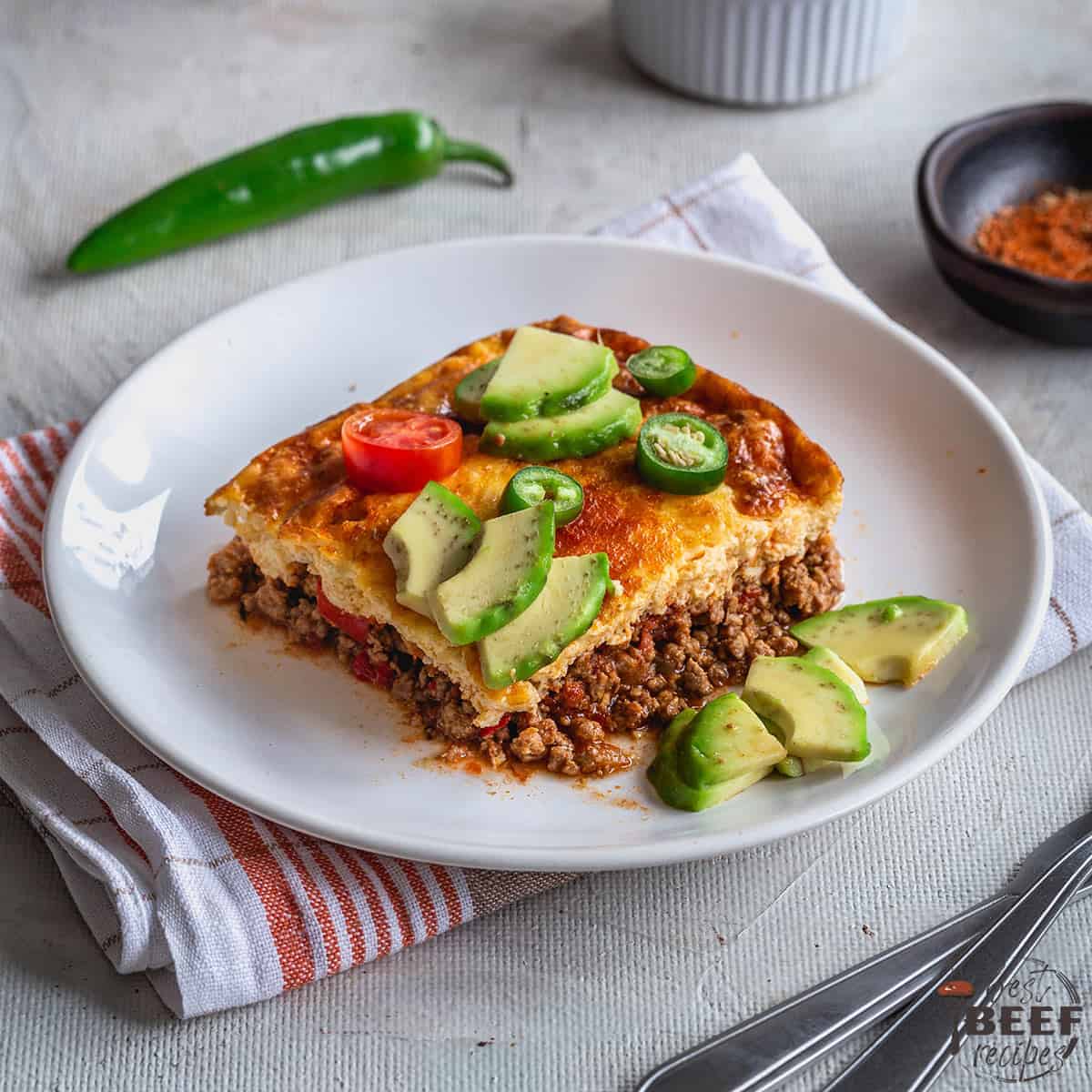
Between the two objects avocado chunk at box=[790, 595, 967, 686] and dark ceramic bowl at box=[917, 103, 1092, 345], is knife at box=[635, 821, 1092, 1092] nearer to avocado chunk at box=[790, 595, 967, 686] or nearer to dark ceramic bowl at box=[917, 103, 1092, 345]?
avocado chunk at box=[790, 595, 967, 686]

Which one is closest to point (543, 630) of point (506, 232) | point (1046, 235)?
point (506, 232)

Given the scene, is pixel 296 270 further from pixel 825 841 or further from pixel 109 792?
pixel 825 841

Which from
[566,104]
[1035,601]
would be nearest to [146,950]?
[1035,601]

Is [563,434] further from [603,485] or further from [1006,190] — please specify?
[1006,190]

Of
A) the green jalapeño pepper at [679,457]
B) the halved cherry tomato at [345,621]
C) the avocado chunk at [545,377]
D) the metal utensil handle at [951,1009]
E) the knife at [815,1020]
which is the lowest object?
the metal utensil handle at [951,1009]

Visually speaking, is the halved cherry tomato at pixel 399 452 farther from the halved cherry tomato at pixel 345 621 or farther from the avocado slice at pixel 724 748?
the avocado slice at pixel 724 748

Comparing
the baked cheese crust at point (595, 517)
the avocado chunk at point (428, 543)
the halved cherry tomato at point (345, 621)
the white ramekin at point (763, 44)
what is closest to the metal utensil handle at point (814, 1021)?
the baked cheese crust at point (595, 517)
